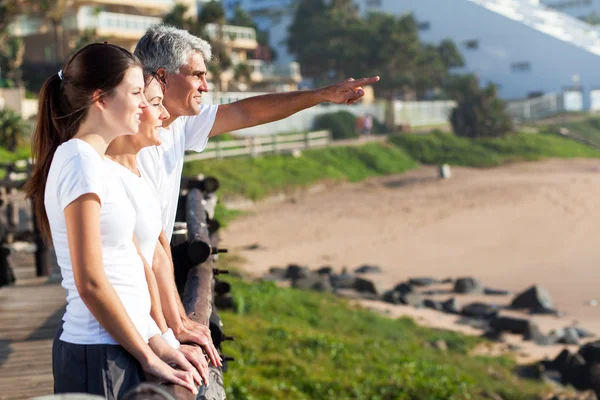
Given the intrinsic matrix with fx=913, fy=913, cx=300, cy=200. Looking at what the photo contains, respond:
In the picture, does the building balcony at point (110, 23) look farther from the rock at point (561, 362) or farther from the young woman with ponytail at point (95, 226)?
the young woman with ponytail at point (95, 226)

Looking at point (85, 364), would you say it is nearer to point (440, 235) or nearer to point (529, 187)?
point (440, 235)

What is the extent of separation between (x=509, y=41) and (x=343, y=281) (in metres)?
45.1

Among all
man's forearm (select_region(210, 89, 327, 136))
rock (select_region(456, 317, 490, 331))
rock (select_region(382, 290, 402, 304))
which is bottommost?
rock (select_region(456, 317, 490, 331))

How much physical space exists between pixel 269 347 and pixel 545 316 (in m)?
7.54

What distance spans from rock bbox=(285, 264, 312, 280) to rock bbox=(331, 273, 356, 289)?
Answer: 0.56m

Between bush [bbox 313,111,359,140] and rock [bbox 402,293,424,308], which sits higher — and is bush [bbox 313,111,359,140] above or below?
above

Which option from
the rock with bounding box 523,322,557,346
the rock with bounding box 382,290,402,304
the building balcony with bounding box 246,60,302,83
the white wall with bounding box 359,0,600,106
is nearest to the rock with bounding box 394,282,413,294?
the rock with bounding box 382,290,402,304

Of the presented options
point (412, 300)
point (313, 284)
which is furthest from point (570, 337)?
point (313, 284)

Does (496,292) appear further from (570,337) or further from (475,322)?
(570,337)

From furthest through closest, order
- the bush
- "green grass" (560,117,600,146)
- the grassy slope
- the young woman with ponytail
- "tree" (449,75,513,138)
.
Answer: "green grass" (560,117,600,146) < "tree" (449,75,513,138) < the bush < the grassy slope < the young woman with ponytail

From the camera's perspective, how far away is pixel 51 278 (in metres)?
9.20

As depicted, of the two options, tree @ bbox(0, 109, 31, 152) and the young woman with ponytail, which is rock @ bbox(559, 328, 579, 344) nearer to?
the young woman with ponytail

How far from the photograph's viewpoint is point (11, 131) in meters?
25.4

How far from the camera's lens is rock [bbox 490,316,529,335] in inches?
599
